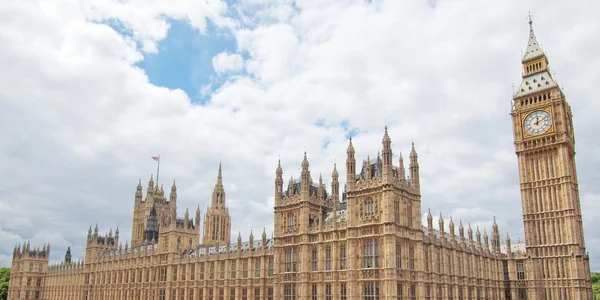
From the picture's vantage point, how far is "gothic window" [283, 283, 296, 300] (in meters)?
67.6

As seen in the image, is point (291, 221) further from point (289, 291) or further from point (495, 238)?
point (495, 238)

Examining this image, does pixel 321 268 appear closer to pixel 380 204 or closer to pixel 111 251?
pixel 380 204

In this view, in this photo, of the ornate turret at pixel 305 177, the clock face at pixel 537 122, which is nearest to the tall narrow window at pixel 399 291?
A: the ornate turret at pixel 305 177

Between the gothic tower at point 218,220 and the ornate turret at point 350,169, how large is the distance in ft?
214

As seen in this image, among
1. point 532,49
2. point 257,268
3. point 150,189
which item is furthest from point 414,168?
point 150,189

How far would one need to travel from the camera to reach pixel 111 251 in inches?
5162

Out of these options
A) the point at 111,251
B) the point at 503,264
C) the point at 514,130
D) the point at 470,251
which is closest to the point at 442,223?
the point at 470,251

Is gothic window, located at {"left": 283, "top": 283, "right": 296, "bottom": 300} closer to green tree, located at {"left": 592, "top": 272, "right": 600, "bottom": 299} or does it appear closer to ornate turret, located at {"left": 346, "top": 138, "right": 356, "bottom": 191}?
ornate turret, located at {"left": 346, "top": 138, "right": 356, "bottom": 191}

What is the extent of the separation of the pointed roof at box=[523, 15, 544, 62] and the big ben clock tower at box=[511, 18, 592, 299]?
0.22m

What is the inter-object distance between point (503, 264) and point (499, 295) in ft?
18.2

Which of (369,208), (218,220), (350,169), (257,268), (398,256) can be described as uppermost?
(218,220)

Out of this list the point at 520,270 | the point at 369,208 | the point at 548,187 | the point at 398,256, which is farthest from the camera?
the point at 520,270

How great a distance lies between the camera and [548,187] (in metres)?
87.7

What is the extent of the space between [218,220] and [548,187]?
7378cm
